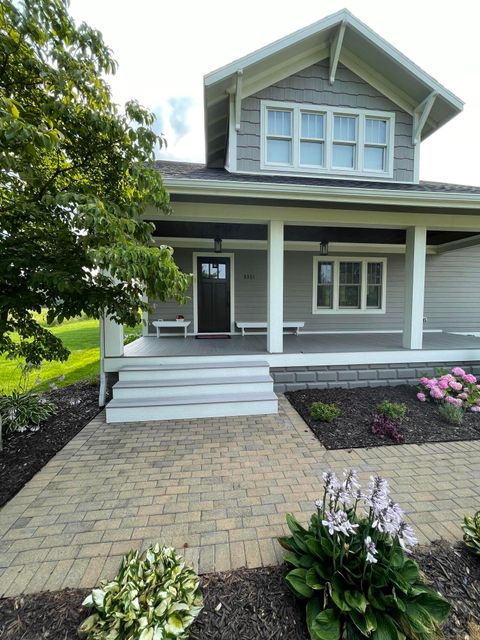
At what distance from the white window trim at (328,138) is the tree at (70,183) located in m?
3.87

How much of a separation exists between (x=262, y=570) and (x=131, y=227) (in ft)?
8.18

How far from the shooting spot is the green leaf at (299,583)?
1551 millimetres

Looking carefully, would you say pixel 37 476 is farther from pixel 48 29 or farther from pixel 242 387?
pixel 48 29

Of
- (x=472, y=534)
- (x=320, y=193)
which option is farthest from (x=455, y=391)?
(x=320, y=193)

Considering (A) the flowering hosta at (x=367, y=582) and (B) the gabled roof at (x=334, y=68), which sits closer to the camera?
(A) the flowering hosta at (x=367, y=582)

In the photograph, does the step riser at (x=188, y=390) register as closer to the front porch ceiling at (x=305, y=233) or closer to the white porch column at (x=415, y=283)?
the white porch column at (x=415, y=283)

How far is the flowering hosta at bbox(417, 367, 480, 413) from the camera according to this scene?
4.42 m

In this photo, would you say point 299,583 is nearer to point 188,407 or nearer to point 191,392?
point 188,407

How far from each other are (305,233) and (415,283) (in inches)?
98.1

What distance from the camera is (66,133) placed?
94.7 inches

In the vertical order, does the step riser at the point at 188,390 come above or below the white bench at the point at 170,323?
below

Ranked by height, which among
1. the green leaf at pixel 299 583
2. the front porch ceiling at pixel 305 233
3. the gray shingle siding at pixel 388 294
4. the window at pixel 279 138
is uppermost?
the window at pixel 279 138

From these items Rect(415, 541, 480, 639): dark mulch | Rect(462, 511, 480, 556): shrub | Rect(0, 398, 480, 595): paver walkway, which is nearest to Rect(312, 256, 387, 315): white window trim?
Rect(0, 398, 480, 595): paver walkway

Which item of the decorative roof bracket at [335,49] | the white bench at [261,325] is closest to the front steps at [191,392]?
the white bench at [261,325]
